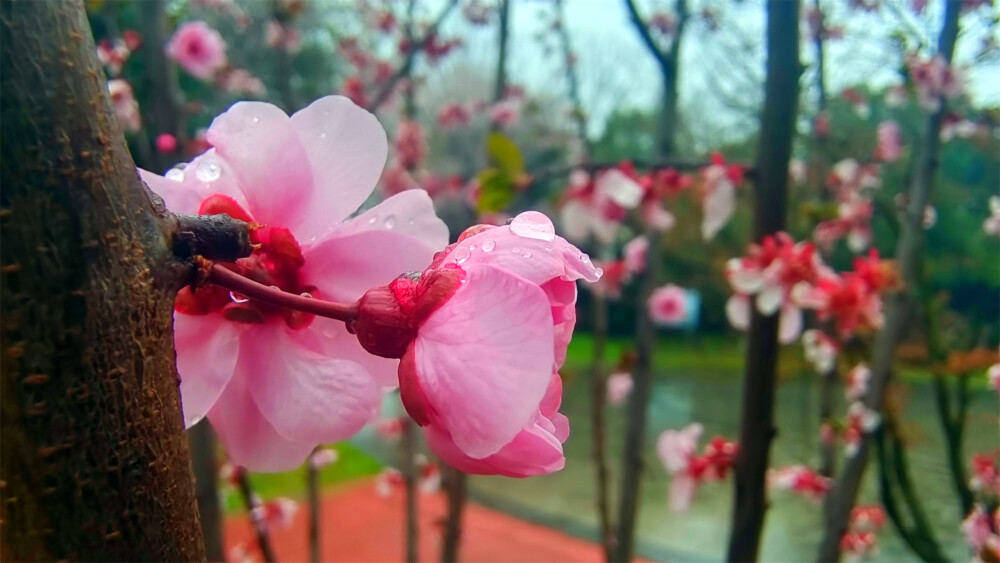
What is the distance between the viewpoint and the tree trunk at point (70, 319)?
0.18 metres

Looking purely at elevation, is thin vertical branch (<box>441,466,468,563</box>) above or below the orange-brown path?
above

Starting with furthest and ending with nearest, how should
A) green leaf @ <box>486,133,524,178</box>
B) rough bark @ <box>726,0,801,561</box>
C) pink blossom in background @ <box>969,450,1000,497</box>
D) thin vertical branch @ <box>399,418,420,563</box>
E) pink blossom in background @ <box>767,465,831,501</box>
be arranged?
thin vertical branch @ <box>399,418,420,563</box>
pink blossom in background @ <box>767,465,831,501</box>
pink blossom in background @ <box>969,450,1000,497</box>
green leaf @ <box>486,133,524,178</box>
rough bark @ <box>726,0,801,561</box>

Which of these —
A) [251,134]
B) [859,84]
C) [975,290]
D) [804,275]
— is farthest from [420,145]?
Result: [251,134]

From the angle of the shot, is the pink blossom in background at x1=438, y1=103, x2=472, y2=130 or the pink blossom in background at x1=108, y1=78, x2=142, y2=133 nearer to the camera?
the pink blossom in background at x1=108, y1=78, x2=142, y2=133

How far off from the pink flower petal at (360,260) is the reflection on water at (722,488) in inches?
67.9

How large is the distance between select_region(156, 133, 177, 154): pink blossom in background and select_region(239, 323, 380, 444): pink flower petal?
2.70 ft

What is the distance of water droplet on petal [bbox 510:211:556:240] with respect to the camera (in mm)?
214

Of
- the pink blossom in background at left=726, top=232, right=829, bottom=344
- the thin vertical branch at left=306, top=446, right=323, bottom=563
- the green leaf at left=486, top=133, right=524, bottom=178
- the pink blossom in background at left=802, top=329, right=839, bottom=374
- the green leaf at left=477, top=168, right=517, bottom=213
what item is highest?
the green leaf at left=486, top=133, right=524, bottom=178

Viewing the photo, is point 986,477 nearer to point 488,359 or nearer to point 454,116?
point 488,359

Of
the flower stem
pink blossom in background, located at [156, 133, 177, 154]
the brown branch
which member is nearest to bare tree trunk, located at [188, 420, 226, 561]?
pink blossom in background, located at [156, 133, 177, 154]

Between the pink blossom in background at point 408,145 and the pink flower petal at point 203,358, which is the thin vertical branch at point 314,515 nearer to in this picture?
the pink blossom in background at point 408,145

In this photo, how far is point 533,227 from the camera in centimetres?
22

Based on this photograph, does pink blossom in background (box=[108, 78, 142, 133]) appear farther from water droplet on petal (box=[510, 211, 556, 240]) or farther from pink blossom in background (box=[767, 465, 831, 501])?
pink blossom in background (box=[767, 465, 831, 501])

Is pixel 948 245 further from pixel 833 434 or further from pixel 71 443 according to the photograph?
pixel 71 443
